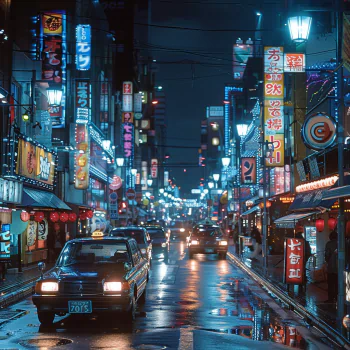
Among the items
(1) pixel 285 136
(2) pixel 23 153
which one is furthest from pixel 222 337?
(1) pixel 285 136

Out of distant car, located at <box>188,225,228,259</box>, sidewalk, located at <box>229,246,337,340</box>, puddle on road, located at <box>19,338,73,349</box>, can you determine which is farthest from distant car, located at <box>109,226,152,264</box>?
puddle on road, located at <box>19,338,73,349</box>

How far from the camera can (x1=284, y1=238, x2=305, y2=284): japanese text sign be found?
17.8m

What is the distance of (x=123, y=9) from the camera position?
356ft

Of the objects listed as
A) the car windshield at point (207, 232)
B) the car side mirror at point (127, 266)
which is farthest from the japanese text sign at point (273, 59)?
the car side mirror at point (127, 266)

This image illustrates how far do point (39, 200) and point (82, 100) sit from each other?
594 inches

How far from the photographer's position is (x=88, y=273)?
12.5 meters

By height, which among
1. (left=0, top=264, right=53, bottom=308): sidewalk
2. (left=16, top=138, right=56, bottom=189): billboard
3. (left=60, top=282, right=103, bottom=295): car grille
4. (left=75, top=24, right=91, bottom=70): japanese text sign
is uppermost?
(left=75, top=24, right=91, bottom=70): japanese text sign

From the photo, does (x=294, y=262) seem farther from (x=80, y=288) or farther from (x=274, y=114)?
(x=274, y=114)

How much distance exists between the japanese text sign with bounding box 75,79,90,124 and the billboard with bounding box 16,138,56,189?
8.67 metres

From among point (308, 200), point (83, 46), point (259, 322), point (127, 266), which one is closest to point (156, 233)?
point (83, 46)

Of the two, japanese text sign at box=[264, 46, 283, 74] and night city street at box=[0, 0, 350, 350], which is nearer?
night city street at box=[0, 0, 350, 350]

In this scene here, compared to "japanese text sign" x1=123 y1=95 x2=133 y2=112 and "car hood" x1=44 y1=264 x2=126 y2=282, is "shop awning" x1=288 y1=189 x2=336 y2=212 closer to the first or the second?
"car hood" x1=44 y1=264 x2=126 y2=282

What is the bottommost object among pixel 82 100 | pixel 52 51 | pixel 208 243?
pixel 208 243

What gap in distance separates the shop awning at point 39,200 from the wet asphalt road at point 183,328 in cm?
1006
